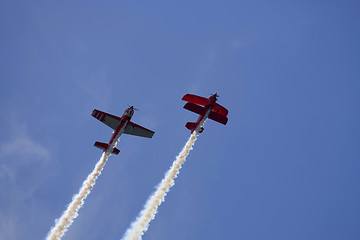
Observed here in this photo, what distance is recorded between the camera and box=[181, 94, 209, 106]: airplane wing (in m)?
95.9

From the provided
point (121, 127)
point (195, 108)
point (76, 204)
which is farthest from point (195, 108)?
point (76, 204)

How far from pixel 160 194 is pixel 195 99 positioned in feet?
57.8

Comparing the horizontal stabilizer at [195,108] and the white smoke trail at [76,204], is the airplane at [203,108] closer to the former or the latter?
the horizontal stabilizer at [195,108]

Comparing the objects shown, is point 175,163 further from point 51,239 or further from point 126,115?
point 51,239

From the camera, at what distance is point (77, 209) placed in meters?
91.1

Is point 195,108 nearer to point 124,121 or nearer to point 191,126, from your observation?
point 191,126

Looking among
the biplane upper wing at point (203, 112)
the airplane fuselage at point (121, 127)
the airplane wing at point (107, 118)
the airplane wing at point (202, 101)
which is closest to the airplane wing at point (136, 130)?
the airplane fuselage at point (121, 127)

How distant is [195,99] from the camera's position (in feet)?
317

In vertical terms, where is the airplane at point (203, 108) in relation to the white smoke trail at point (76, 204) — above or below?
above

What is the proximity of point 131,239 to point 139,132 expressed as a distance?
18339 millimetres

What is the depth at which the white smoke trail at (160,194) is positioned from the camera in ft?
292

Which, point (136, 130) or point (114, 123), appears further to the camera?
point (136, 130)

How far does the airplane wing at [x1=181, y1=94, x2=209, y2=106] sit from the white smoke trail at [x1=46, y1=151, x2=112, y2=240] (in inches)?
667

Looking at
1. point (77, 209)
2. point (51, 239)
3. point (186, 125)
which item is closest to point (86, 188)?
point (77, 209)
